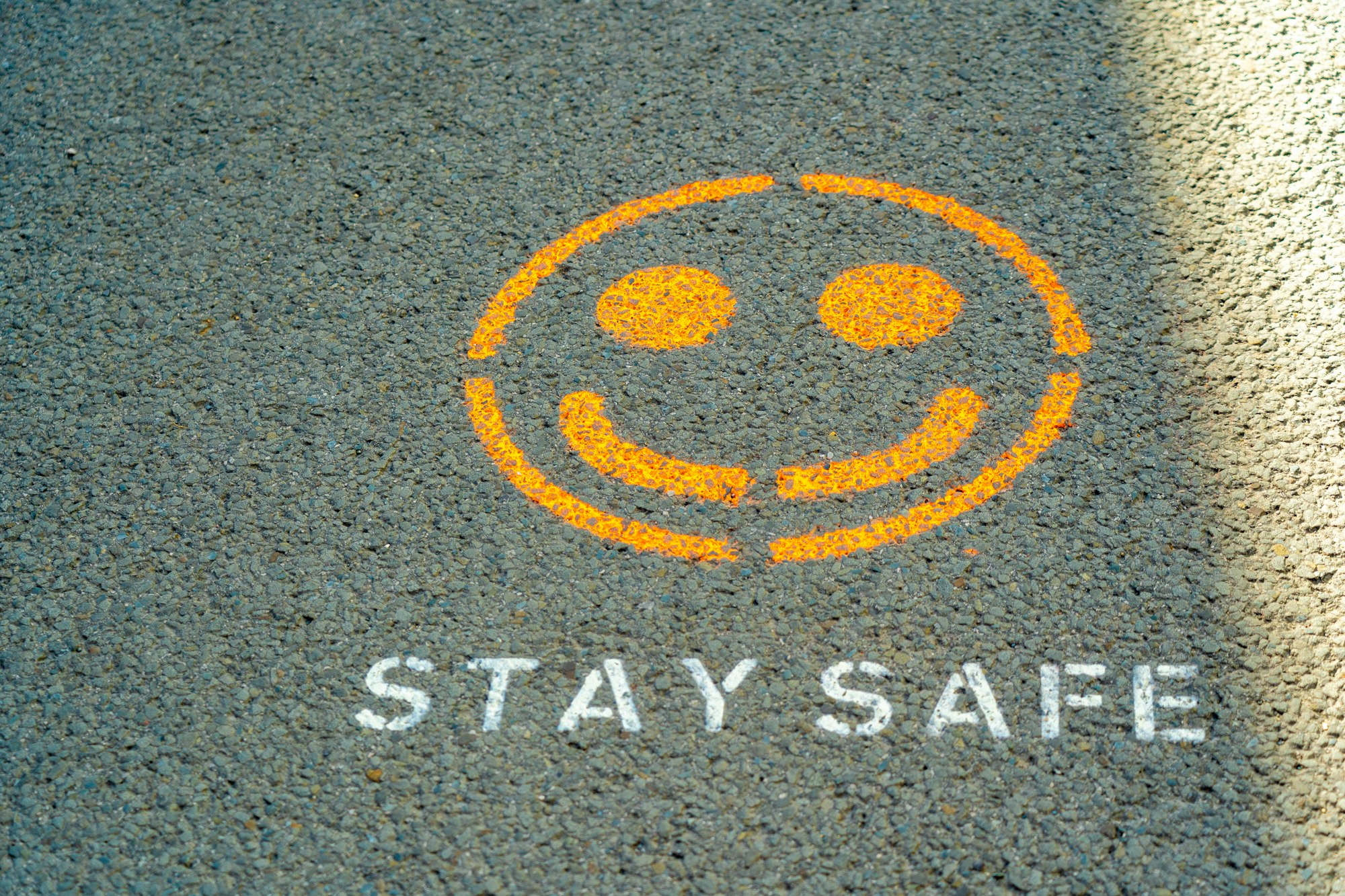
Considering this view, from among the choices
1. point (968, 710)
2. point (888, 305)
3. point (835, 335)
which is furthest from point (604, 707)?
point (888, 305)

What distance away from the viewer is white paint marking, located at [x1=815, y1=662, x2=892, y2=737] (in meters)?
2.51

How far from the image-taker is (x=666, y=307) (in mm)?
3350

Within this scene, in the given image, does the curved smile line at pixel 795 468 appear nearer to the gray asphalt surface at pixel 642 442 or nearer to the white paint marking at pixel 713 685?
the gray asphalt surface at pixel 642 442

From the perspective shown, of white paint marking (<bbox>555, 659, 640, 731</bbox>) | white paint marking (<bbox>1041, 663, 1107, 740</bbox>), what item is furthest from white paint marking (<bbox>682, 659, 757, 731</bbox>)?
white paint marking (<bbox>1041, 663, 1107, 740</bbox>)

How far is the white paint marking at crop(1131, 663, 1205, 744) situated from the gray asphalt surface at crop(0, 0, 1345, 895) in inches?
0.8

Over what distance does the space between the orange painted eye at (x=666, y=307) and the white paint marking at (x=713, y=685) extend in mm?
940

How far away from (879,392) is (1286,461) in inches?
35.7

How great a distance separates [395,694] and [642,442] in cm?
82

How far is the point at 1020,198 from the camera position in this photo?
3.54 metres

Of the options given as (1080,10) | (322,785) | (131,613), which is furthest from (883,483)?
(1080,10)

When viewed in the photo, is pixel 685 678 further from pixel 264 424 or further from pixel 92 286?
pixel 92 286

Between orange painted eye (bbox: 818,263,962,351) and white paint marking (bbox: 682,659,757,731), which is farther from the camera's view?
orange painted eye (bbox: 818,263,962,351)

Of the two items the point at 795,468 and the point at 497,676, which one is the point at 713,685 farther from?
the point at 795,468

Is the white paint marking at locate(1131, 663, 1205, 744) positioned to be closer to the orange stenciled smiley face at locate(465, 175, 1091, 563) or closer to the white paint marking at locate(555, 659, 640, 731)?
the orange stenciled smiley face at locate(465, 175, 1091, 563)
